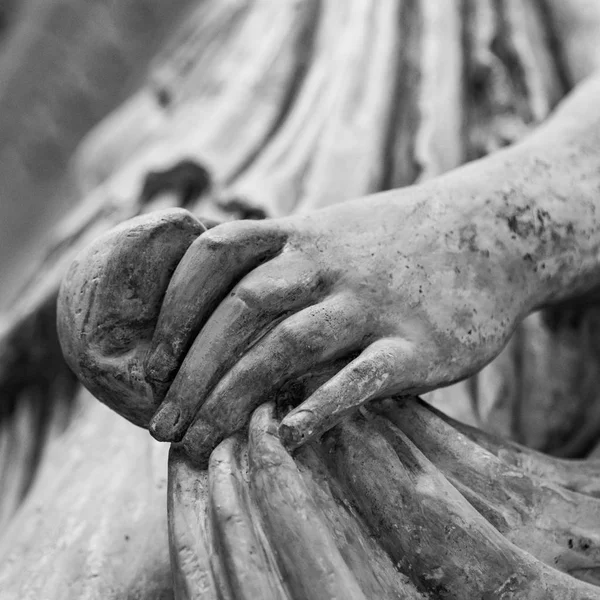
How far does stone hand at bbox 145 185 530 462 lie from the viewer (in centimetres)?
53

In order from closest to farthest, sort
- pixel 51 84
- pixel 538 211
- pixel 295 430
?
pixel 295 430 → pixel 538 211 → pixel 51 84

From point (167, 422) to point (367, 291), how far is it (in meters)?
0.17

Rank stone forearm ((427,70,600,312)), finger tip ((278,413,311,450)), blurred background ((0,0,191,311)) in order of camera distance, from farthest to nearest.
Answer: blurred background ((0,0,191,311))
stone forearm ((427,70,600,312))
finger tip ((278,413,311,450))

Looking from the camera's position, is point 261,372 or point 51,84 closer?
point 261,372

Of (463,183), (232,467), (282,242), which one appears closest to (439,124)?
(463,183)

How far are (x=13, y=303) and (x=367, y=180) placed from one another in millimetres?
646

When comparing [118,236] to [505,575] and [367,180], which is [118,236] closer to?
[505,575]

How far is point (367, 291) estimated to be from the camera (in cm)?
58

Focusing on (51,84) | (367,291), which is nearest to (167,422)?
(367,291)

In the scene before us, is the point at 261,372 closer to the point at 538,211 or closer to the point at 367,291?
the point at 367,291

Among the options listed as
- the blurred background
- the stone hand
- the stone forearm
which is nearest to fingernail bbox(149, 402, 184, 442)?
the stone hand

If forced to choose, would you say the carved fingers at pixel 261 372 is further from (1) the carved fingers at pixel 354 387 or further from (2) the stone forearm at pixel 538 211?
(2) the stone forearm at pixel 538 211

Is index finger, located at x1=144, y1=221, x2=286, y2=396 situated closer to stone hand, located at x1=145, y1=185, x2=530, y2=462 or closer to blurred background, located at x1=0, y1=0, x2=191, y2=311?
stone hand, located at x1=145, y1=185, x2=530, y2=462

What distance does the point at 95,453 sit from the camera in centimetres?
82
